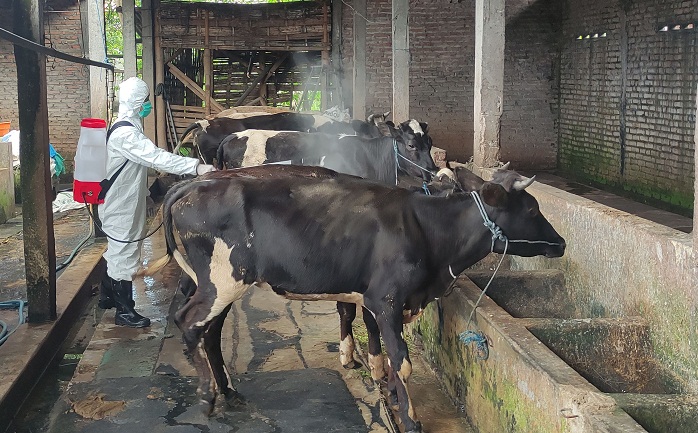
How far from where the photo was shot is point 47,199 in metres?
6.73

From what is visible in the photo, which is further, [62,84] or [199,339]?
[62,84]

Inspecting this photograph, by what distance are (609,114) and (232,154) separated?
8.11 m

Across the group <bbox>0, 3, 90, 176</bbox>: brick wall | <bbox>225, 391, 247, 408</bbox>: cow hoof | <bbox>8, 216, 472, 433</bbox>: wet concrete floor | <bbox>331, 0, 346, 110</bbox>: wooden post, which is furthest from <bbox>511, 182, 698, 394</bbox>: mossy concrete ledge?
<bbox>0, 3, 90, 176</bbox>: brick wall

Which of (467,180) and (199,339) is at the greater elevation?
(467,180)

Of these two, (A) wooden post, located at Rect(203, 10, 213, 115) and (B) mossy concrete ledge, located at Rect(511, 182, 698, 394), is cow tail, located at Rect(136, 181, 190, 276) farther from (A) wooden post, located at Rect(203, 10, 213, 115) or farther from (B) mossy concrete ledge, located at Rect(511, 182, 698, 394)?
(A) wooden post, located at Rect(203, 10, 213, 115)

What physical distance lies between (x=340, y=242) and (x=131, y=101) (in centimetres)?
270

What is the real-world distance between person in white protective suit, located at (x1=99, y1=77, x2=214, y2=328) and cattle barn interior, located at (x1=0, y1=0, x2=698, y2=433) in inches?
17.9

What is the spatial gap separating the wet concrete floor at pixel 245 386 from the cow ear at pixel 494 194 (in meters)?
1.43

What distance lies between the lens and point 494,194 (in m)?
5.01

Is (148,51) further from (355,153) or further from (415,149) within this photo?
(415,149)

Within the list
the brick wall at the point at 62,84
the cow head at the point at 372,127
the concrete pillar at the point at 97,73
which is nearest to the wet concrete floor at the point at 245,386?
the cow head at the point at 372,127

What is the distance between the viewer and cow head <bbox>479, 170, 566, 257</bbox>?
5121 millimetres

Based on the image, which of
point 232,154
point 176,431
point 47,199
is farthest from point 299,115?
point 176,431

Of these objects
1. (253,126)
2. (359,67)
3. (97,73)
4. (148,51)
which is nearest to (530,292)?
(253,126)
